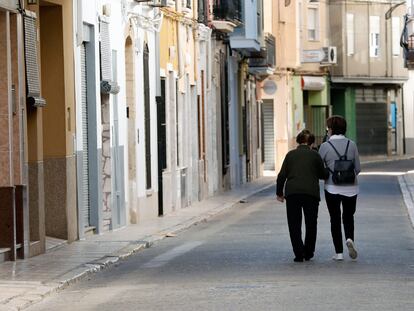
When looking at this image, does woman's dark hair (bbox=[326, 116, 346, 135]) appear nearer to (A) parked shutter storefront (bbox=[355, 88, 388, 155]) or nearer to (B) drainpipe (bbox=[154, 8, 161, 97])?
(B) drainpipe (bbox=[154, 8, 161, 97])

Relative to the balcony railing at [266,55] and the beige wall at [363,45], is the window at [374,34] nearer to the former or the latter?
the beige wall at [363,45]

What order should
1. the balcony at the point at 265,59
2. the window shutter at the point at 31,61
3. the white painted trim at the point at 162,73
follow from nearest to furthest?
the window shutter at the point at 31,61 < the white painted trim at the point at 162,73 < the balcony at the point at 265,59

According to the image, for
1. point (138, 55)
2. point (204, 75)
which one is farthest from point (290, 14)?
point (138, 55)

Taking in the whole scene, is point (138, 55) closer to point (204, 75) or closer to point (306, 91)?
point (204, 75)

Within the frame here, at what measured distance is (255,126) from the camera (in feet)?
183

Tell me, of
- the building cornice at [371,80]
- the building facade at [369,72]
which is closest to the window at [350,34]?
the building facade at [369,72]

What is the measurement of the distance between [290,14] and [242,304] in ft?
174

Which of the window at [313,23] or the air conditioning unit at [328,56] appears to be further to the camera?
the window at [313,23]

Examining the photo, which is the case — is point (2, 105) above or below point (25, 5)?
below

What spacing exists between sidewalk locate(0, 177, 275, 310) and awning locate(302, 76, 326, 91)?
1495 inches

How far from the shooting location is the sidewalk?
1520cm

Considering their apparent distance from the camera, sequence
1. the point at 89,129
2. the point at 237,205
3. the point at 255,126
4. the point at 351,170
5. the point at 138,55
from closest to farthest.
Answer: the point at 351,170, the point at 89,129, the point at 138,55, the point at 237,205, the point at 255,126

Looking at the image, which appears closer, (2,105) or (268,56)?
(2,105)

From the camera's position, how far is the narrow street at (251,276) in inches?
539
